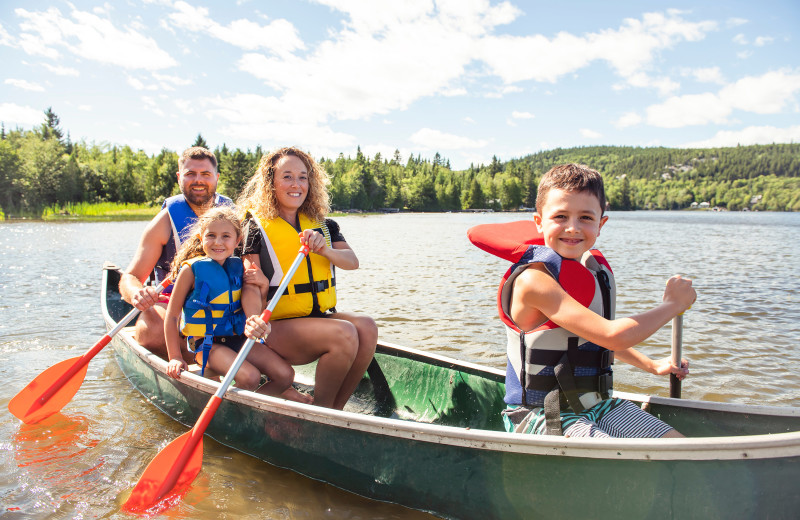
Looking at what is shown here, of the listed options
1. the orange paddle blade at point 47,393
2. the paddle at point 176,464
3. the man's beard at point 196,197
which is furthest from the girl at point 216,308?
the orange paddle blade at point 47,393

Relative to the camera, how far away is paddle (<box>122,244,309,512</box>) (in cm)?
281

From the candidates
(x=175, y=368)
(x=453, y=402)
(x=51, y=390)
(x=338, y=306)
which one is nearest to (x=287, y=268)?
(x=175, y=368)

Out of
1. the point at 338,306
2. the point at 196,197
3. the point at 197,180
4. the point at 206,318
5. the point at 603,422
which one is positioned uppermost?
the point at 197,180

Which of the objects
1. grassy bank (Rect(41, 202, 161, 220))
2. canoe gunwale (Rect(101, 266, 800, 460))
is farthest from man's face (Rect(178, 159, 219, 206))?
grassy bank (Rect(41, 202, 161, 220))

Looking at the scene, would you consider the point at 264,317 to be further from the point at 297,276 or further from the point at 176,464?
the point at 176,464

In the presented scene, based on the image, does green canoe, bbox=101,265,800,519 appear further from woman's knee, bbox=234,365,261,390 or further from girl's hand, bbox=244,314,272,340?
girl's hand, bbox=244,314,272,340

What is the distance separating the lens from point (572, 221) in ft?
7.27

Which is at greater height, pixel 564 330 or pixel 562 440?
pixel 564 330

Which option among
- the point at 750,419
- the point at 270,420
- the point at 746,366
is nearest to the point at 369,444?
the point at 270,420

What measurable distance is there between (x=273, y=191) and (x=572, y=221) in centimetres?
199

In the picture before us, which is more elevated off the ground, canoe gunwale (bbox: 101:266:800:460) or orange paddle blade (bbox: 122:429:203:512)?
canoe gunwale (bbox: 101:266:800:460)

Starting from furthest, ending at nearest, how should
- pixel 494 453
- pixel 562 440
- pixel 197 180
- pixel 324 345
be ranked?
pixel 197 180
pixel 324 345
pixel 494 453
pixel 562 440

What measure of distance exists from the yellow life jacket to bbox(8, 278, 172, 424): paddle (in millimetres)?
927

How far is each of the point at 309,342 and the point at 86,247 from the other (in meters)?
17.8
